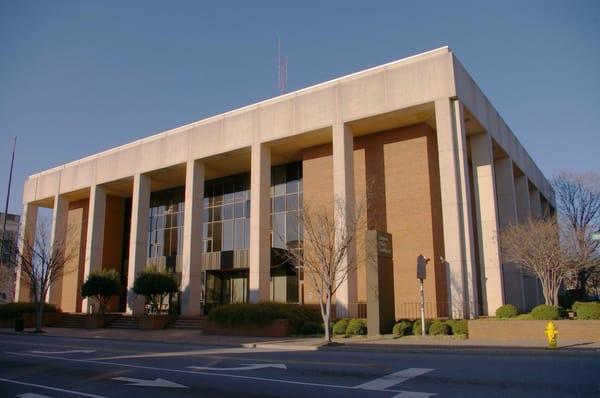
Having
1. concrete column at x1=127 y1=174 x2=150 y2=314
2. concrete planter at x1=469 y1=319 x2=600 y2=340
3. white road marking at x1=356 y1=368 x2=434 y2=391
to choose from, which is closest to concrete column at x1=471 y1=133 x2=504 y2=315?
concrete planter at x1=469 y1=319 x2=600 y2=340

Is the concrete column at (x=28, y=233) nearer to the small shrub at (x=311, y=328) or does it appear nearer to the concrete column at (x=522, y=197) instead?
the small shrub at (x=311, y=328)

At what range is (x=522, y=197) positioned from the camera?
4078cm

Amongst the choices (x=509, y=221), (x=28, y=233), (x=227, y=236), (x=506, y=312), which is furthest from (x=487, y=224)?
(x=28, y=233)

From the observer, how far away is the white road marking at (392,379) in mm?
9855

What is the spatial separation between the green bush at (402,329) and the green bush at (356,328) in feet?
6.57

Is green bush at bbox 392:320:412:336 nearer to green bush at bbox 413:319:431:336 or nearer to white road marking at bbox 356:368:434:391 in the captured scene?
green bush at bbox 413:319:431:336

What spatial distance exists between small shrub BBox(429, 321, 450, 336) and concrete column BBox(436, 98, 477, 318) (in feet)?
8.80

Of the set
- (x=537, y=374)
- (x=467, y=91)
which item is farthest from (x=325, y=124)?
(x=537, y=374)

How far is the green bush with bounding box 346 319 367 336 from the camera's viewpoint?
949 inches

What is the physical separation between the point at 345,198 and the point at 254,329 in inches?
339

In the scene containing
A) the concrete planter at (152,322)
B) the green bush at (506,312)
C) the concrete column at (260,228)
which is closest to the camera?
the green bush at (506,312)

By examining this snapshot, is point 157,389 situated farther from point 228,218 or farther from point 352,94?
point 228,218

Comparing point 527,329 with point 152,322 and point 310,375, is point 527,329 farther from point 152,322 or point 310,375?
point 152,322

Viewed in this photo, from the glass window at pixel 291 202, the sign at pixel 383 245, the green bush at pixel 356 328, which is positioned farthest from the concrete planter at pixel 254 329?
the glass window at pixel 291 202
